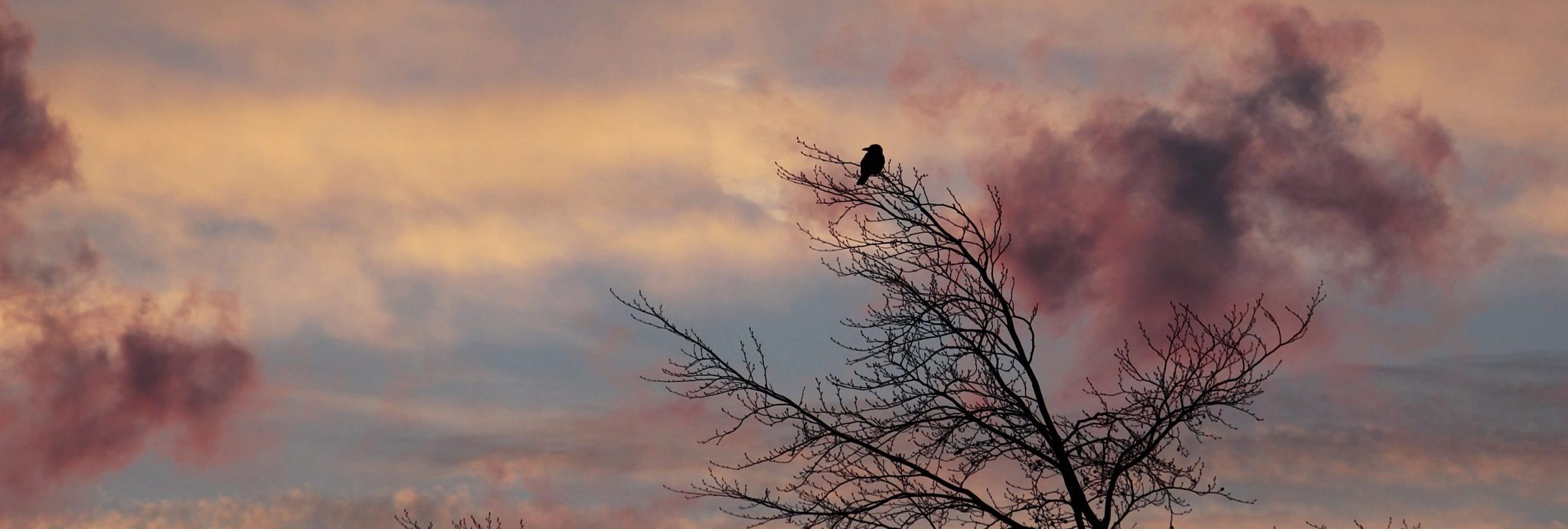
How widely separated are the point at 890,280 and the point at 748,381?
1.59 metres

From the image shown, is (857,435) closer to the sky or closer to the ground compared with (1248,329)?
closer to the ground

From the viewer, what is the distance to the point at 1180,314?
1504 cm

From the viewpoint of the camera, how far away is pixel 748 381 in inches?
587

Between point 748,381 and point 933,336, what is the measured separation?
172cm

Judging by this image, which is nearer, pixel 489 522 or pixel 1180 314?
pixel 1180 314

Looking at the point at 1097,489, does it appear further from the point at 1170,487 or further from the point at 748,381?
the point at 748,381

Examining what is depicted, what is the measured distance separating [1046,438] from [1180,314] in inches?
68.1

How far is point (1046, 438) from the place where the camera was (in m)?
14.6

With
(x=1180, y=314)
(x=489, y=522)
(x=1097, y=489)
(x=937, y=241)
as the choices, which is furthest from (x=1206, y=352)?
(x=489, y=522)

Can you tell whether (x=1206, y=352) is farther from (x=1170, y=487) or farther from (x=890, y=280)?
(x=890, y=280)

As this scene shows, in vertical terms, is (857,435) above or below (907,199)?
below

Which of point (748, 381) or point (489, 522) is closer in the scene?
point (748, 381)

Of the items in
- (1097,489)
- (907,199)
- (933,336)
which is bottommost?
(1097,489)

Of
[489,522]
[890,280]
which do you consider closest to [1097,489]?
[890,280]
